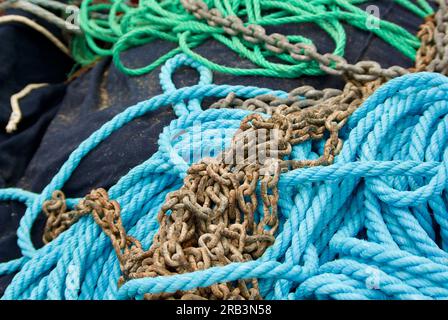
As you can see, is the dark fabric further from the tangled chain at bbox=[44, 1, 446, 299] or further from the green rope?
the tangled chain at bbox=[44, 1, 446, 299]

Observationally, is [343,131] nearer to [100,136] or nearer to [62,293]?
[100,136]

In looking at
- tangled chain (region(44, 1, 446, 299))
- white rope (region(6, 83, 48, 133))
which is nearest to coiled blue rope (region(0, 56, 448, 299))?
tangled chain (region(44, 1, 446, 299))

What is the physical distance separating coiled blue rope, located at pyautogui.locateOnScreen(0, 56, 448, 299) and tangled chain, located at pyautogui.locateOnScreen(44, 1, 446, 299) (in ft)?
0.12

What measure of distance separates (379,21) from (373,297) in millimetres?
973

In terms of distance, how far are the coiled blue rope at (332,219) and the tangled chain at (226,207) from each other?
0.12 ft

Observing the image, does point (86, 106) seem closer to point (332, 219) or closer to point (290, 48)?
point (290, 48)

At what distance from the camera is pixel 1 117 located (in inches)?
77.2

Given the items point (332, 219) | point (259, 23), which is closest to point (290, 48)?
point (259, 23)

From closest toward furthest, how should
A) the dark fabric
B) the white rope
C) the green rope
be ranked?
the dark fabric < the green rope < the white rope

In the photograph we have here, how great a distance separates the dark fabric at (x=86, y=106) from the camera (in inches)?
65.6

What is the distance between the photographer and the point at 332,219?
4.48 ft

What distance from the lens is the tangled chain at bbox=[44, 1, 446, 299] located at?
3.97 ft

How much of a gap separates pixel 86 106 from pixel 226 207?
872 millimetres
